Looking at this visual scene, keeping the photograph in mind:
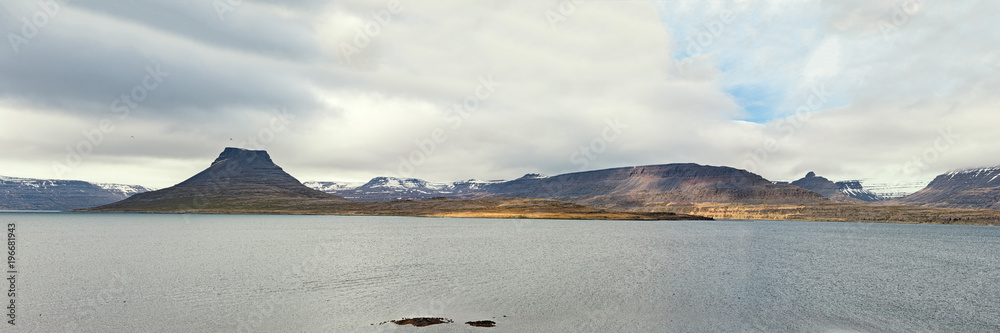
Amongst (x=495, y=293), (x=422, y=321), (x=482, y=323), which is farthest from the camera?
(x=495, y=293)

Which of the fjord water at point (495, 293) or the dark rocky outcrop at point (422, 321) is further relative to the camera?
the fjord water at point (495, 293)

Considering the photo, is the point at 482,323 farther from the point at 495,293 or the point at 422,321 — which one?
the point at 495,293

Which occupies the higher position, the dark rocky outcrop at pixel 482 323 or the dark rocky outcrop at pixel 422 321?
the dark rocky outcrop at pixel 422 321

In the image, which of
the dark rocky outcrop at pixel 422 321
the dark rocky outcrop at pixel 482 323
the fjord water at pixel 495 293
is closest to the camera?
the dark rocky outcrop at pixel 482 323

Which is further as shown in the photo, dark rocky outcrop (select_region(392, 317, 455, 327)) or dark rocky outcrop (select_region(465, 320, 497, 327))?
dark rocky outcrop (select_region(392, 317, 455, 327))

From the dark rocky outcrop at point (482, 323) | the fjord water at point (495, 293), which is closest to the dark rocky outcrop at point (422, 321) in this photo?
the fjord water at point (495, 293)

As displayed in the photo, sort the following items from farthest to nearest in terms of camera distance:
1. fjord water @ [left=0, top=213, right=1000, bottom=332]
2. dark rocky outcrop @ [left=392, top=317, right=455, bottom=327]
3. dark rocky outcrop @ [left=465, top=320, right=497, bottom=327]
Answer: fjord water @ [left=0, top=213, right=1000, bottom=332]
dark rocky outcrop @ [left=392, top=317, right=455, bottom=327]
dark rocky outcrop @ [left=465, top=320, right=497, bottom=327]

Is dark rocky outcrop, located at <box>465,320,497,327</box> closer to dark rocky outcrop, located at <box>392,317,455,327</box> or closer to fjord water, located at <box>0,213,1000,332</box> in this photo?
fjord water, located at <box>0,213,1000,332</box>

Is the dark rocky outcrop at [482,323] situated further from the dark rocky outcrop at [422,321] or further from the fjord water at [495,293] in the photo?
the dark rocky outcrop at [422,321]

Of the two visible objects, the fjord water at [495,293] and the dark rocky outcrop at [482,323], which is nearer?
the dark rocky outcrop at [482,323]

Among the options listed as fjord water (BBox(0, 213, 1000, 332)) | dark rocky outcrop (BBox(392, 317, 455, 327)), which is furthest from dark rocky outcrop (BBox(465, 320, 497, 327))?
dark rocky outcrop (BBox(392, 317, 455, 327))

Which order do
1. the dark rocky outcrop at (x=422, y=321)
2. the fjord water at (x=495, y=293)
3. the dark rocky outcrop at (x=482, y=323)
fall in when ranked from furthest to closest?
the fjord water at (x=495, y=293)
the dark rocky outcrop at (x=422, y=321)
the dark rocky outcrop at (x=482, y=323)

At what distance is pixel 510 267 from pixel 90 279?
136 feet

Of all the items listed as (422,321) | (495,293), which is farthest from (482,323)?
(495,293)
